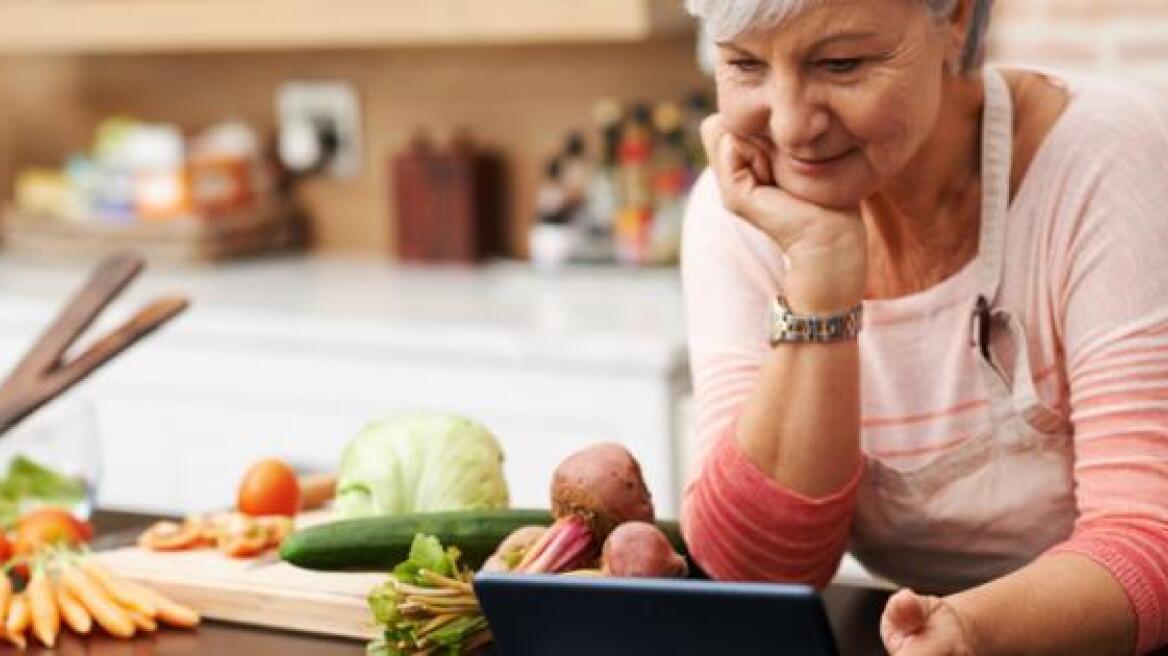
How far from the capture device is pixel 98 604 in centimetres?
158

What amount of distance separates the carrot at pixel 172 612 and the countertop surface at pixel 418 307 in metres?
1.38

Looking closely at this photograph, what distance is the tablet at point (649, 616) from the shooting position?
1.20 m

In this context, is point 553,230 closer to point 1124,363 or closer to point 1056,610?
point 1124,363

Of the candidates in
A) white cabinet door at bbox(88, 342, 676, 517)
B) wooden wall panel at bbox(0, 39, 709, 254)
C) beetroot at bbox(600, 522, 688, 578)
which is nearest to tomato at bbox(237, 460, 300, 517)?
beetroot at bbox(600, 522, 688, 578)

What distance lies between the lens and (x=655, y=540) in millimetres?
1406

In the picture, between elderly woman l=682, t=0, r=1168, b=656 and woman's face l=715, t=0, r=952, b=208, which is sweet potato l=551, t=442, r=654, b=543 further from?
woman's face l=715, t=0, r=952, b=208

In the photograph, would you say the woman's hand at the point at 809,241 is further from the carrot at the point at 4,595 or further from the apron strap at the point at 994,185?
the carrot at the point at 4,595

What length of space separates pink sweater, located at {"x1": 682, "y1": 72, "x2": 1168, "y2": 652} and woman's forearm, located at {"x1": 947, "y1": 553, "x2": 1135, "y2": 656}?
17 mm

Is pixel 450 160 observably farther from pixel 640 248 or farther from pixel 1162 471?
pixel 1162 471

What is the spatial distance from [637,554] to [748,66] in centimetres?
41

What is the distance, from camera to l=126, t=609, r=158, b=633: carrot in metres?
1.58

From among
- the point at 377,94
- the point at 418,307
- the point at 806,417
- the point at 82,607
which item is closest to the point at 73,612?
the point at 82,607

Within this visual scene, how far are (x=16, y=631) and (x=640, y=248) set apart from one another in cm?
203

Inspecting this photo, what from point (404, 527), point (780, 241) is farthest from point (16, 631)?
point (780, 241)
